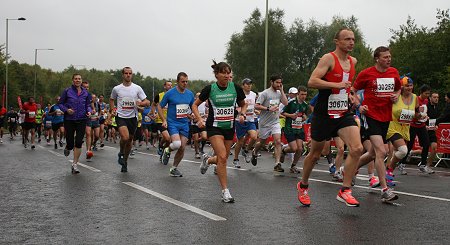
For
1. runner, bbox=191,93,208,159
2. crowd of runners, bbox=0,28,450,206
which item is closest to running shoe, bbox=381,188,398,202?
Result: crowd of runners, bbox=0,28,450,206

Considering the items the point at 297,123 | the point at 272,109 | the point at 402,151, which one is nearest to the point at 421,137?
the point at 297,123

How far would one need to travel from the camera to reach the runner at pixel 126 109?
11656 mm

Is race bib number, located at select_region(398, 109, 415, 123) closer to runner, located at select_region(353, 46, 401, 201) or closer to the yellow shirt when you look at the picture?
the yellow shirt

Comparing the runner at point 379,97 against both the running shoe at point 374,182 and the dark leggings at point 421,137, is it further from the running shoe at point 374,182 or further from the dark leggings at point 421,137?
the dark leggings at point 421,137

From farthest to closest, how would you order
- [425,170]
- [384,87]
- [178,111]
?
[425,170]
[178,111]
[384,87]

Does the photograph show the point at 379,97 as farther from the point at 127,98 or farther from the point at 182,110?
the point at 127,98

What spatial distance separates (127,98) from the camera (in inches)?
467

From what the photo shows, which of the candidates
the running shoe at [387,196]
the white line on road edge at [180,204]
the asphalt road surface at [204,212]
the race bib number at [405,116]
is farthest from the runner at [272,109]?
the running shoe at [387,196]

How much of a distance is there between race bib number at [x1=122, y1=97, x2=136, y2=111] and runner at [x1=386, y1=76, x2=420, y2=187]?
17.2 ft

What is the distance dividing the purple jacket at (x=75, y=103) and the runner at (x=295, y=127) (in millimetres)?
4244

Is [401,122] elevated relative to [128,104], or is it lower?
lower

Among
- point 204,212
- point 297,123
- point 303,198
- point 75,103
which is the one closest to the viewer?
point 204,212

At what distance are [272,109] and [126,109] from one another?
3.07 m

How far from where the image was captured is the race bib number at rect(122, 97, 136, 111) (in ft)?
38.8
